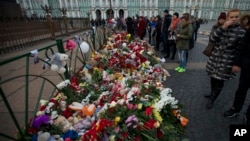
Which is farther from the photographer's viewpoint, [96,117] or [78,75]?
[78,75]

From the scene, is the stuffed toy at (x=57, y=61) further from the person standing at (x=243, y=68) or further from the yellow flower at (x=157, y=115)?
the person standing at (x=243, y=68)

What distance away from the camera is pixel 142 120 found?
1705mm

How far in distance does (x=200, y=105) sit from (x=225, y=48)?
125 cm

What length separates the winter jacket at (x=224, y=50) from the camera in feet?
8.86

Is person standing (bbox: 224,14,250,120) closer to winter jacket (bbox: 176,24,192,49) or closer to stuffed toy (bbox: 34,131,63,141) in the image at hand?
winter jacket (bbox: 176,24,192,49)

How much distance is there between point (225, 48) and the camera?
9.37 feet

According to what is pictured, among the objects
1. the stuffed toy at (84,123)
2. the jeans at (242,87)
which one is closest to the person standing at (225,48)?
the jeans at (242,87)

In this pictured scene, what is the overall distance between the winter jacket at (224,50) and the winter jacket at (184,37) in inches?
79.0

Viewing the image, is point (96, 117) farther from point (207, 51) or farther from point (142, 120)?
point (207, 51)

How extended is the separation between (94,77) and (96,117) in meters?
1.26

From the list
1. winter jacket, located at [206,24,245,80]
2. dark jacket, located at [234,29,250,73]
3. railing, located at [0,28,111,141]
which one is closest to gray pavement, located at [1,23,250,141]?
winter jacket, located at [206,24,245,80]

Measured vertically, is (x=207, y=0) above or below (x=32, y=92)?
above

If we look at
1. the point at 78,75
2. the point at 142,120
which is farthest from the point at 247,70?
the point at 78,75

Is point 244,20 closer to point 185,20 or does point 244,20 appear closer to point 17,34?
point 185,20
